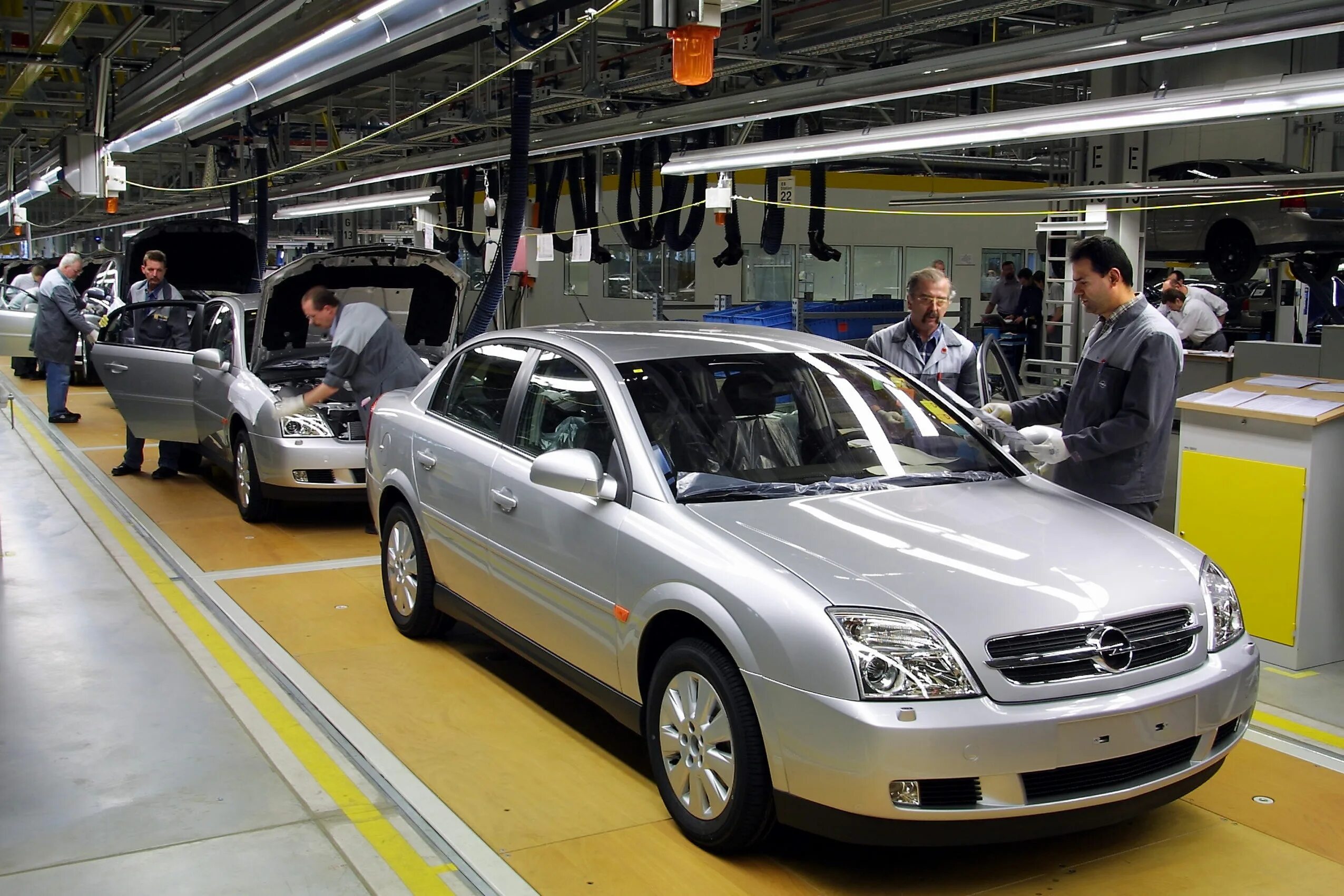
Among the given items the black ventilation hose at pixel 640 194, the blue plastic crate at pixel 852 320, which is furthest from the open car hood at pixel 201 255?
the blue plastic crate at pixel 852 320

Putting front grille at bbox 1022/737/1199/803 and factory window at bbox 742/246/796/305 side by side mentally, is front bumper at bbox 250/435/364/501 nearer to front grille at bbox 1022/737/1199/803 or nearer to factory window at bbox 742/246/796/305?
front grille at bbox 1022/737/1199/803

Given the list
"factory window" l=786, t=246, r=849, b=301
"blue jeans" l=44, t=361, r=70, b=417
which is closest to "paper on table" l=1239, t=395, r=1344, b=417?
"blue jeans" l=44, t=361, r=70, b=417

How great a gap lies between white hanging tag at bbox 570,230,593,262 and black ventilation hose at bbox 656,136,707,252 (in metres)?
0.93

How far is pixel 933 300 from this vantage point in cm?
586

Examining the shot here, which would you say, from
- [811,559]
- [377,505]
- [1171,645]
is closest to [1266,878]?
[1171,645]

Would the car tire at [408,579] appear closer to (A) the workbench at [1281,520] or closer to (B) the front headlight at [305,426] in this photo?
(B) the front headlight at [305,426]

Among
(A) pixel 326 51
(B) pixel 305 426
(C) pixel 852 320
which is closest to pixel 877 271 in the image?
(C) pixel 852 320

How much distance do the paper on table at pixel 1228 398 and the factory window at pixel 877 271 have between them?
19.2 meters

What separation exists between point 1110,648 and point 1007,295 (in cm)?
1782

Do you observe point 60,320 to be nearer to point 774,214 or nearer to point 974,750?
point 774,214

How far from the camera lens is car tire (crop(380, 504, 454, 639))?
560cm

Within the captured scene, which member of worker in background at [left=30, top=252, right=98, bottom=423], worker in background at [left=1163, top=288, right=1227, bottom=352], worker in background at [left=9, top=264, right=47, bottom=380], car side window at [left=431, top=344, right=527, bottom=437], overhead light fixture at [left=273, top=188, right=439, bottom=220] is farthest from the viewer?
worker in background at [left=9, top=264, right=47, bottom=380]

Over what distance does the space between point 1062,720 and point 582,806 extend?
1.65 meters

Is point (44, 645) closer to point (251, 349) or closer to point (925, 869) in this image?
point (251, 349)
